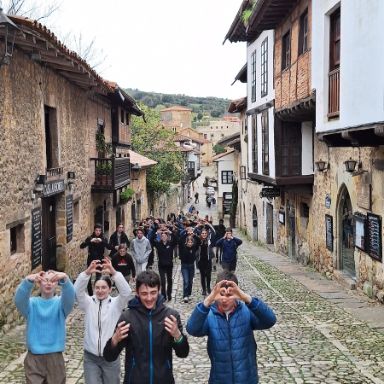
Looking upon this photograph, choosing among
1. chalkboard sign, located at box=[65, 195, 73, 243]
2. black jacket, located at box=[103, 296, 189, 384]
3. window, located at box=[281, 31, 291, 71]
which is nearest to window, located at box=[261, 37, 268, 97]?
window, located at box=[281, 31, 291, 71]

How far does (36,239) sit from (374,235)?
23.1 ft

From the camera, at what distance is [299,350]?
26.3ft

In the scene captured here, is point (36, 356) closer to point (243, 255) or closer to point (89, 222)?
point (89, 222)

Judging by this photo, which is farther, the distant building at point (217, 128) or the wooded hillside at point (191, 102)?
the wooded hillside at point (191, 102)

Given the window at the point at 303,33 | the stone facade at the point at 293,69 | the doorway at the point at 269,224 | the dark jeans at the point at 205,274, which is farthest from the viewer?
the doorway at the point at 269,224

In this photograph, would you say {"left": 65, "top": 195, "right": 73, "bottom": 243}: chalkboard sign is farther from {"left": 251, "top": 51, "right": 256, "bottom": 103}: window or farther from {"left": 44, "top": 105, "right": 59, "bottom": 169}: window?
{"left": 251, "top": 51, "right": 256, "bottom": 103}: window

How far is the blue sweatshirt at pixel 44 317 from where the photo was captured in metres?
5.27

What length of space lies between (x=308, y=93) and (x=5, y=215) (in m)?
8.41

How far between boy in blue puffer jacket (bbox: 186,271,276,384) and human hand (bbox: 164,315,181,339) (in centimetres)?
27

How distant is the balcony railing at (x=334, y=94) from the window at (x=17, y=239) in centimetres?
675

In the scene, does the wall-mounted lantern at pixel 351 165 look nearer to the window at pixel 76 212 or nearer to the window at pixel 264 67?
the window at pixel 264 67

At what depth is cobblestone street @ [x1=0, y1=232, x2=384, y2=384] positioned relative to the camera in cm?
694

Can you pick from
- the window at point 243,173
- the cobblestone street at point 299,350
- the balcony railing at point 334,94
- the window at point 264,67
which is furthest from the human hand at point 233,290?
the window at point 243,173

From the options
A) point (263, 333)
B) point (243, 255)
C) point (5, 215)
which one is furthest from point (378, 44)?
point (243, 255)
